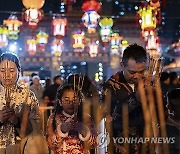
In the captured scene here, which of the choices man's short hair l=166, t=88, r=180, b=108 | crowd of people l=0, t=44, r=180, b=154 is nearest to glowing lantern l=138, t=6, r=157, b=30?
man's short hair l=166, t=88, r=180, b=108

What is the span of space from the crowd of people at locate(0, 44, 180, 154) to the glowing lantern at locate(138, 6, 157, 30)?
34.0ft

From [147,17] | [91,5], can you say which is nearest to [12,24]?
[91,5]

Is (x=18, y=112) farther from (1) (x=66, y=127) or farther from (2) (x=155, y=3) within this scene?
(2) (x=155, y=3)

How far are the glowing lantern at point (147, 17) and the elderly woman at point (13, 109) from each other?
1068cm

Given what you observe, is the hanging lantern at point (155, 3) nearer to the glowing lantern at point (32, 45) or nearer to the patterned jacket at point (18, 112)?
the glowing lantern at point (32, 45)

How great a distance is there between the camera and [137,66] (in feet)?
9.89

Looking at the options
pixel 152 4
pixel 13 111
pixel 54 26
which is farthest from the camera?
pixel 54 26

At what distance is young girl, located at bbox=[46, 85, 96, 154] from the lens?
3.25m

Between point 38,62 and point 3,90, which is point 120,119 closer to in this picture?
point 3,90

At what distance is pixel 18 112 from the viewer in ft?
9.65

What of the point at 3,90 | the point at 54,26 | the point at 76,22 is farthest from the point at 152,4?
the point at 3,90

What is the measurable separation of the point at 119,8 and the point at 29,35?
7317mm

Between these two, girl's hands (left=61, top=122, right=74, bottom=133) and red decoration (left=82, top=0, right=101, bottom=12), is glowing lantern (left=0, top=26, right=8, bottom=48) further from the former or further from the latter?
girl's hands (left=61, top=122, right=74, bottom=133)

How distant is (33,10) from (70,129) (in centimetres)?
1025
